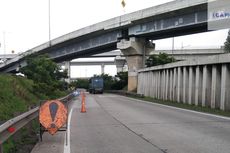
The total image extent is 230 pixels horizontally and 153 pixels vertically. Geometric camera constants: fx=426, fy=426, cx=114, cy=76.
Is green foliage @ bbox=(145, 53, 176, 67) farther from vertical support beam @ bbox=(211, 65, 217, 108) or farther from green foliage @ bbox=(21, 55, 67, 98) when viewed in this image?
vertical support beam @ bbox=(211, 65, 217, 108)

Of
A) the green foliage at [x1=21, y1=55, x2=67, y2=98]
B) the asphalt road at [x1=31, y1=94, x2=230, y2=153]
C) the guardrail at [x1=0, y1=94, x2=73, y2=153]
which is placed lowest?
the asphalt road at [x1=31, y1=94, x2=230, y2=153]

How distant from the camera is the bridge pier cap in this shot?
203 ft

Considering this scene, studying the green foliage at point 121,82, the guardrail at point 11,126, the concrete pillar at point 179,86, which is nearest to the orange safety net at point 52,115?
the guardrail at point 11,126

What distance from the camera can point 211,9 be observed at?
4525 centimetres

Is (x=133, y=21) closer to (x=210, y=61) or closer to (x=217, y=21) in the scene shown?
(x=217, y=21)

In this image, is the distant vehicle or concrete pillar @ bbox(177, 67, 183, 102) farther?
the distant vehicle

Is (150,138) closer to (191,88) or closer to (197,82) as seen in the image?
(197,82)

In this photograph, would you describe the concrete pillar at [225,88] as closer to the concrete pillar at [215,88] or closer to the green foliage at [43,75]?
the concrete pillar at [215,88]

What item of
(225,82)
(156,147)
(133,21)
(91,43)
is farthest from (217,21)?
(156,147)

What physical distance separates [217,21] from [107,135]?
35373 mm

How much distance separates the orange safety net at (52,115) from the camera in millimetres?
11953

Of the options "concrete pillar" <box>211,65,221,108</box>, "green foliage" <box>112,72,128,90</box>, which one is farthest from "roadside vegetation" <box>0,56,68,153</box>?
"green foliage" <box>112,72,128,90</box>

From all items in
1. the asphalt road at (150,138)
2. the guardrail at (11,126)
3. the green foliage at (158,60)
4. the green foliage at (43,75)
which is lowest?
the asphalt road at (150,138)

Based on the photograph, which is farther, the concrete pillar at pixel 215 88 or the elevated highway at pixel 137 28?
the elevated highway at pixel 137 28
